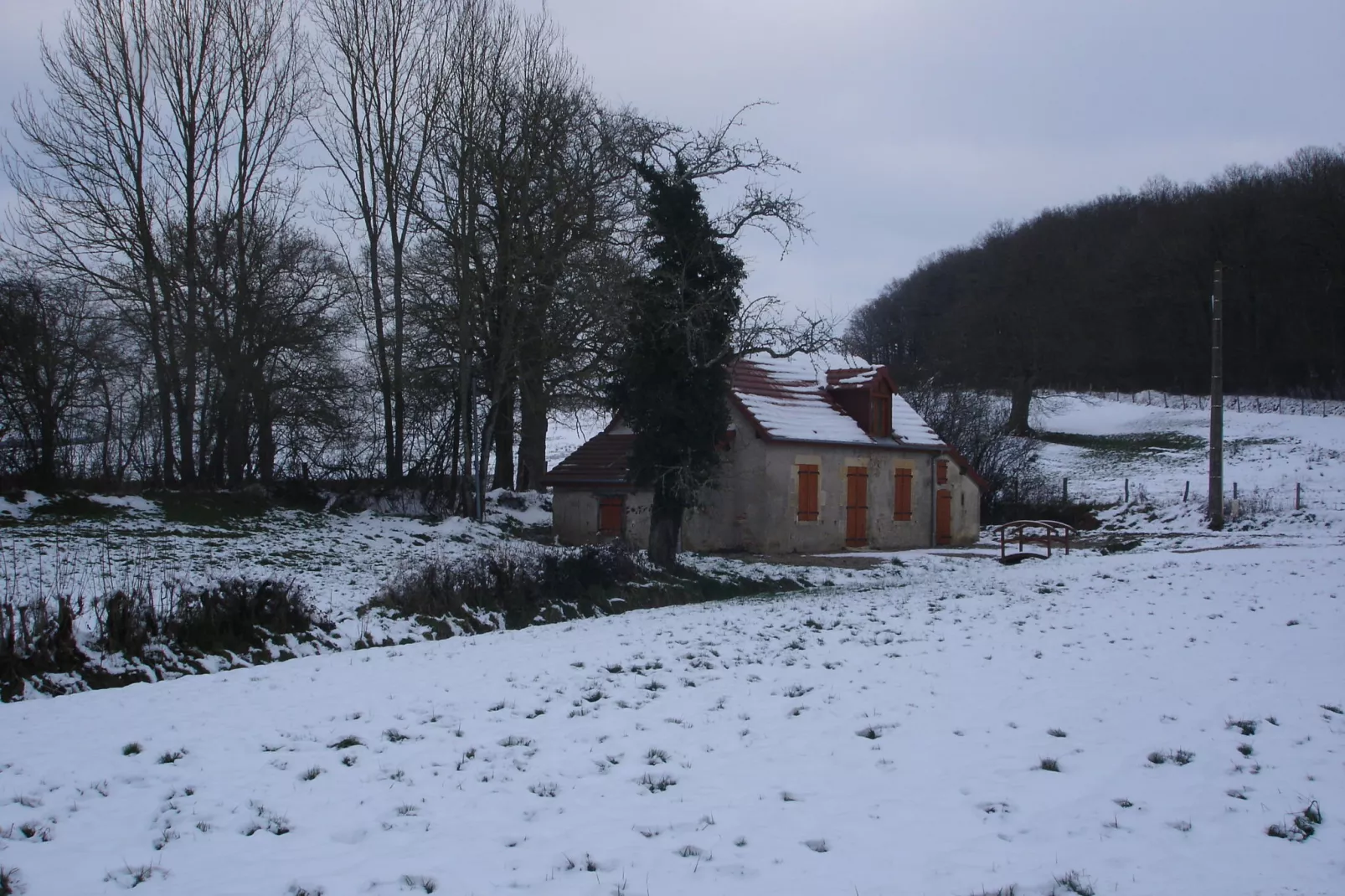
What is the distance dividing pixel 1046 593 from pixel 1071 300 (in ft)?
180

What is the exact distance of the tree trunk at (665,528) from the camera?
19078mm

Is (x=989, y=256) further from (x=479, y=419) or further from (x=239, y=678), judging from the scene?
(x=239, y=678)

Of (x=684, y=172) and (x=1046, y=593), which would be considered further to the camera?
(x=684, y=172)

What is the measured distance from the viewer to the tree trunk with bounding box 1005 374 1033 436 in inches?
2058

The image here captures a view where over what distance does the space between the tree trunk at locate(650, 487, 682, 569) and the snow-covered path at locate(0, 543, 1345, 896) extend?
7815mm

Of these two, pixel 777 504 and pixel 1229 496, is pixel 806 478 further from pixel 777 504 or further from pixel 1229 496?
pixel 1229 496

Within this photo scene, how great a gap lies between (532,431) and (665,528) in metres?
14.1

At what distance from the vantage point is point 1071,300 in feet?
215

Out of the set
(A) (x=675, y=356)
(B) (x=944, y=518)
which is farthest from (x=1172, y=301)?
(A) (x=675, y=356)

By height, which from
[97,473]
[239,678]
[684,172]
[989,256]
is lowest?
[239,678]

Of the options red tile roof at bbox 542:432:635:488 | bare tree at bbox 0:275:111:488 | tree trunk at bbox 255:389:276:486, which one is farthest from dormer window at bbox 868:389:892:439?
bare tree at bbox 0:275:111:488

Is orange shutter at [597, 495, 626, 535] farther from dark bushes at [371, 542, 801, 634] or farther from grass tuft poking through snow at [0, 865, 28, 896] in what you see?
grass tuft poking through snow at [0, 865, 28, 896]

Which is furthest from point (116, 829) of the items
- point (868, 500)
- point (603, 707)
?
point (868, 500)

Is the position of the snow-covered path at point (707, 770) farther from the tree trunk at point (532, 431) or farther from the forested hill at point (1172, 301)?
the forested hill at point (1172, 301)
